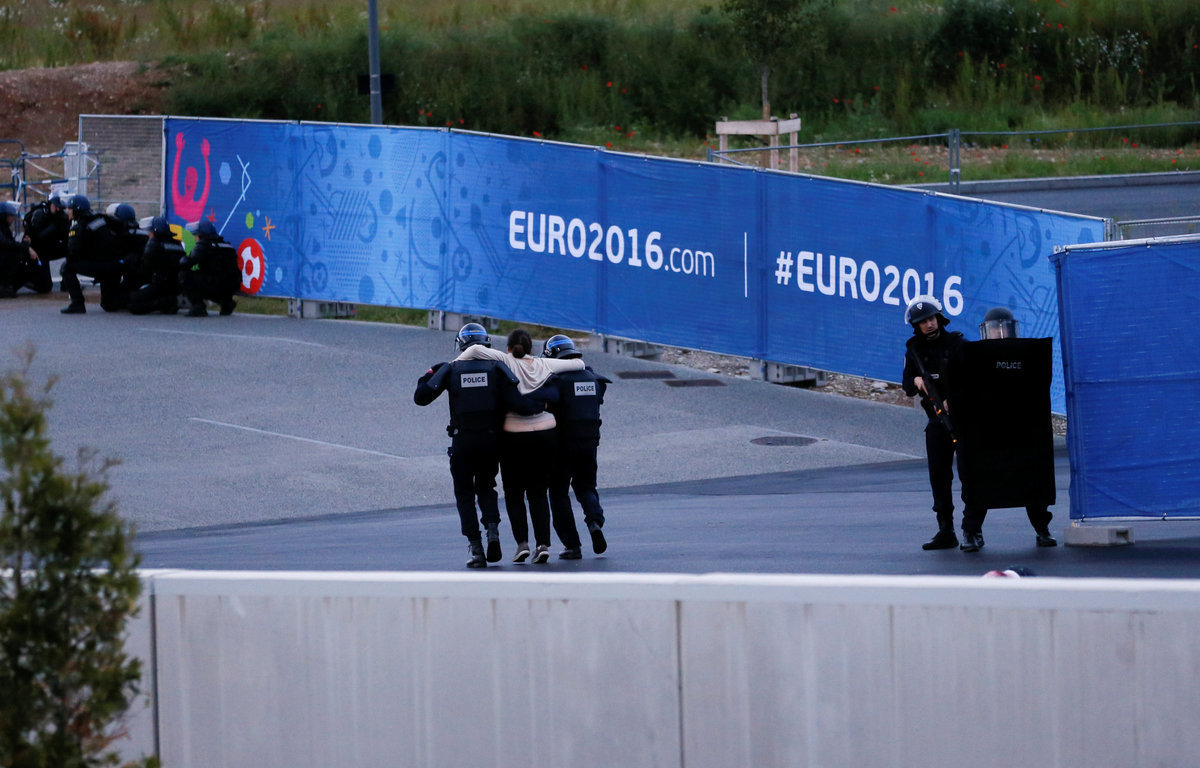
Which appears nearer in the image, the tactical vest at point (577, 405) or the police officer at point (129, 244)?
the tactical vest at point (577, 405)

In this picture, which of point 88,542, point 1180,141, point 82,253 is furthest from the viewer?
point 1180,141

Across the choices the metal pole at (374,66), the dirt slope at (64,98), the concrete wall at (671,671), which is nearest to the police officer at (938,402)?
the concrete wall at (671,671)

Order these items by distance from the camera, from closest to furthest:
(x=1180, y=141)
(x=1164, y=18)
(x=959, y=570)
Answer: (x=959, y=570)
(x=1180, y=141)
(x=1164, y=18)

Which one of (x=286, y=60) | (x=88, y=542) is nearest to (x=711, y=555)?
(x=88, y=542)

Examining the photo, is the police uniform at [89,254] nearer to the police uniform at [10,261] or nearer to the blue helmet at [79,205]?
the blue helmet at [79,205]

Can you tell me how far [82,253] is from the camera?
69.2 ft

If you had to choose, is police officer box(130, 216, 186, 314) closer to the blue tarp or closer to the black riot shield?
the black riot shield

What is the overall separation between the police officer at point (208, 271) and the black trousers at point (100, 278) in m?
0.99

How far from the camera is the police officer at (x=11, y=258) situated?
2269cm

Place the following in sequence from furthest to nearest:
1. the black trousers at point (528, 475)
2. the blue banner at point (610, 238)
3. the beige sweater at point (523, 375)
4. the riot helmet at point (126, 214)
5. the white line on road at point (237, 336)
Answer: the riot helmet at point (126, 214) < the white line on road at point (237, 336) < the blue banner at point (610, 238) < the black trousers at point (528, 475) < the beige sweater at point (523, 375)

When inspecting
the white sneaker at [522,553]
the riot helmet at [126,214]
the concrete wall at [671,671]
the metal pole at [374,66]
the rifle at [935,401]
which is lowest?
the white sneaker at [522,553]

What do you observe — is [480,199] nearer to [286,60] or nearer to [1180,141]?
[1180,141]

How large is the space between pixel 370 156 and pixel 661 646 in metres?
16.2

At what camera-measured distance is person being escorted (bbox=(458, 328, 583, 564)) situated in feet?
33.3
